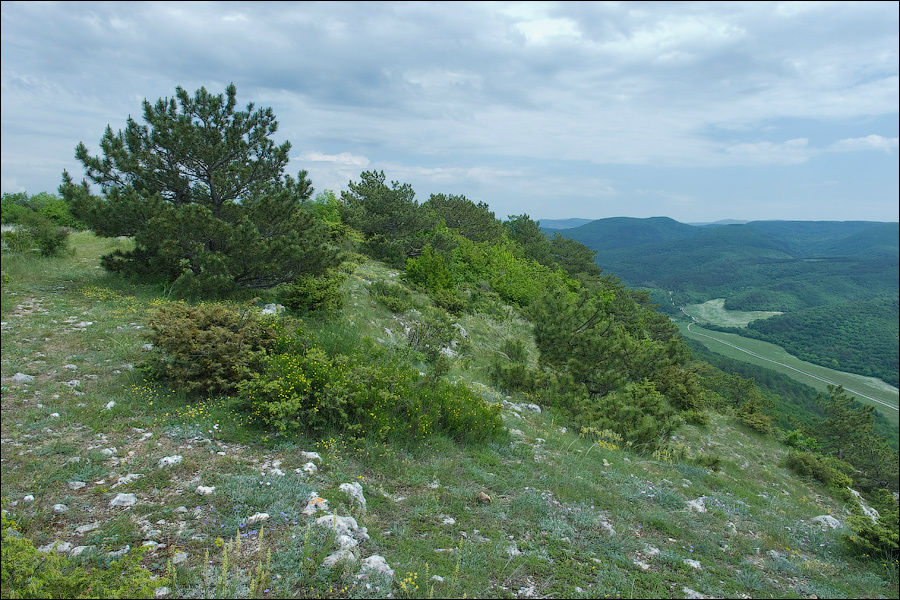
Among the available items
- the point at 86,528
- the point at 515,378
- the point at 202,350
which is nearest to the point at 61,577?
the point at 86,528

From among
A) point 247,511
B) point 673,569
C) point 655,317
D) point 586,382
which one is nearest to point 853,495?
point 586,382

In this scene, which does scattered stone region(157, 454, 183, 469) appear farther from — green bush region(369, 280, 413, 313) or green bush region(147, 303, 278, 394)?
green bush region(369, 280, 413, 313)

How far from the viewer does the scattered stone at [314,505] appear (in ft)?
13.8

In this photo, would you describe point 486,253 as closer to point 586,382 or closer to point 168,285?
point 586,382

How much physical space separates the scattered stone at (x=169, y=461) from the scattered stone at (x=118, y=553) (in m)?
1.23

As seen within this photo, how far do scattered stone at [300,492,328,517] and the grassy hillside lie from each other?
0.22 feet

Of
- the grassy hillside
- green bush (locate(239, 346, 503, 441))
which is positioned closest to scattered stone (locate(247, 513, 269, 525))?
the grassy hillside

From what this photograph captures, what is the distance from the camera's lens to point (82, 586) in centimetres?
286

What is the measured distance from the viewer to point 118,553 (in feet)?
11.0

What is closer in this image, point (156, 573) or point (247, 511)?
point (156, 573)

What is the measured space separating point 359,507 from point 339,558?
Answer: 91 centimetres

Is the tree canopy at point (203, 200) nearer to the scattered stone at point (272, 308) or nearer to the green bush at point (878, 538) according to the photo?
the scattered stone at point (272, 308)

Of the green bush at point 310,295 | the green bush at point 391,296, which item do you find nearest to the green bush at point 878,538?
the green bush at point 310,295

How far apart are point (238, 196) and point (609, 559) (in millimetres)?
12757
